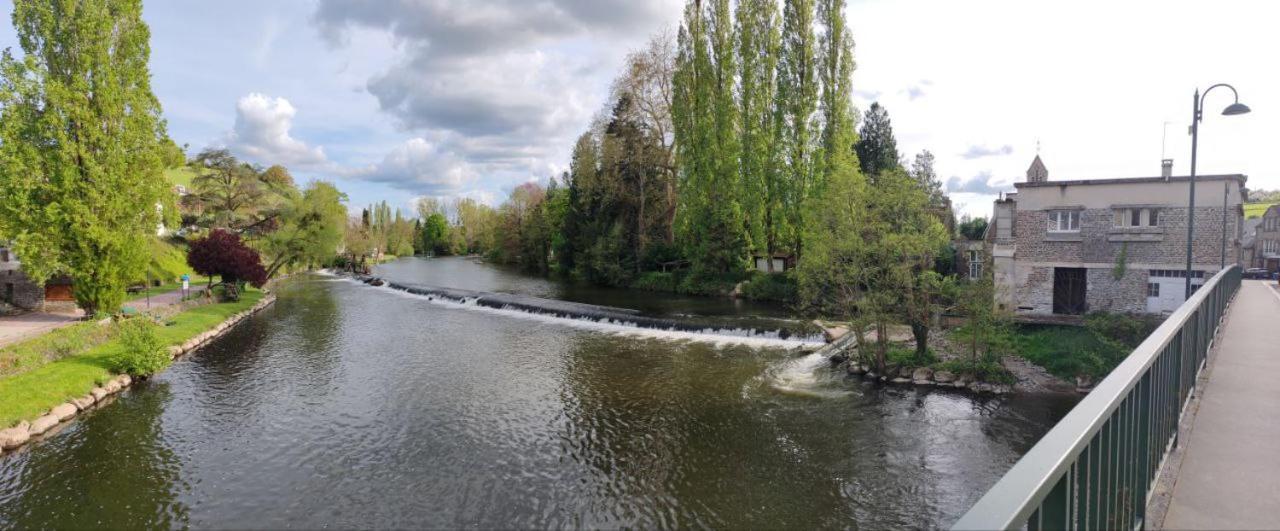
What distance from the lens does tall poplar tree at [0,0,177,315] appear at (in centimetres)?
2106

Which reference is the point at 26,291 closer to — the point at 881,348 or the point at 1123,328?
the point at 881,348

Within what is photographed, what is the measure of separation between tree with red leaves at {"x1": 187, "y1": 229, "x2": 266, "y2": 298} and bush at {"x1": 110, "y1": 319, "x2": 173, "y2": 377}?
1388 cm

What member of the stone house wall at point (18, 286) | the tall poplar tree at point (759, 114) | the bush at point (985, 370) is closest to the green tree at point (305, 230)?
the stone house wall at point (18, 286)

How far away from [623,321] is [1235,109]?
1981cm

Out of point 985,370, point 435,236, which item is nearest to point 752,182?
point 985,370

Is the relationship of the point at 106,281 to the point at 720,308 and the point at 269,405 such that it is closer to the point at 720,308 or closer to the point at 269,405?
the point at 269,405

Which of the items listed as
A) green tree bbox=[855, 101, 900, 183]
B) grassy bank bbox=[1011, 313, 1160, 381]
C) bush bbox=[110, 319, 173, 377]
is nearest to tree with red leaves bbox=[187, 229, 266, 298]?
bush bbox=[110, 319, 173, 377]

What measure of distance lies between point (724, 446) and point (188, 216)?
43.5 m

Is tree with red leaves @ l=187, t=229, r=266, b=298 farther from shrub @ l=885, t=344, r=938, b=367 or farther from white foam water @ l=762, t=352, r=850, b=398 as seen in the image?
shrub @ l=885, t=344, r=938, b=367

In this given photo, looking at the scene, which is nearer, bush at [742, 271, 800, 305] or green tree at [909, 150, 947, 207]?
bush at [742, 271, 800, 305]

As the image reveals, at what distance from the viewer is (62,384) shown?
1484 centimetres

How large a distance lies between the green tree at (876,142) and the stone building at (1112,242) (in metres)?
25.8

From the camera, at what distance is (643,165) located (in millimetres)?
45000

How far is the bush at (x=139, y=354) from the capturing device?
55.5 feet
